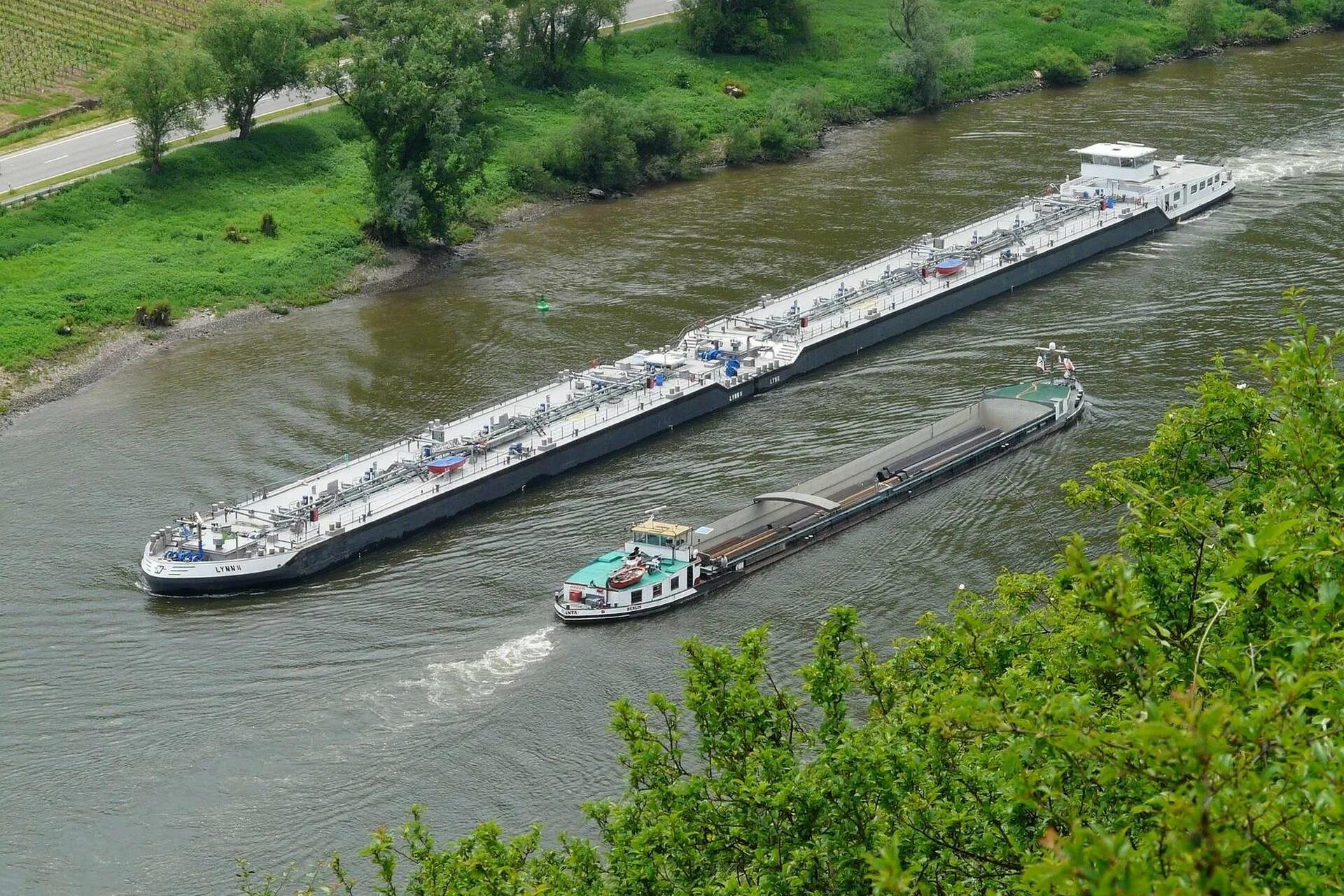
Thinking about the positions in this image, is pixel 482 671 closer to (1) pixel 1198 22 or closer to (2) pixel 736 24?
(2) pixel 736 24

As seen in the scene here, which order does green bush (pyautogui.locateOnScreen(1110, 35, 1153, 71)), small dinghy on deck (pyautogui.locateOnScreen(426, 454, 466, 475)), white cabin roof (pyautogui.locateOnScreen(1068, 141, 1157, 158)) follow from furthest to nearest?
green bush (pyautogui.locateOnScreen(1110, 35, 1153, 71)) < white cabin roof (pyautogui.locateOnScreen(1068, 141, 1157, 158)) < small dinghy on deck (pyautogui.locateOnScreen(426, 454, 466, 475))

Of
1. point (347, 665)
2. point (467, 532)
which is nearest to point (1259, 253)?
point (467, 532)

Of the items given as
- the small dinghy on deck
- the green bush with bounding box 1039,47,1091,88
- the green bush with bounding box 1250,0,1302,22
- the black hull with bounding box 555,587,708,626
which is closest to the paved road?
the small dinghy on deck

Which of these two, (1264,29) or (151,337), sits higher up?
(1264,29)

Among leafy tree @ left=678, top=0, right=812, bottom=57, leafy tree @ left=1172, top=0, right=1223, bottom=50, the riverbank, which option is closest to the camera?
the riverbank

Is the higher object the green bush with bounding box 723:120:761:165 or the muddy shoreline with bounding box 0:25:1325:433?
the green bush with bounding box 723:120:761:165

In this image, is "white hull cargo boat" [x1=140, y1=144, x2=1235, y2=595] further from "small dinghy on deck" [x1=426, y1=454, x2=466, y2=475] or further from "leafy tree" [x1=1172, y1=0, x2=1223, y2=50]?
"leafy tree" [x1=1172, y1=0, x2=1223, y2=50]

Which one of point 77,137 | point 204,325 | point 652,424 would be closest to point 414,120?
point 204,325
